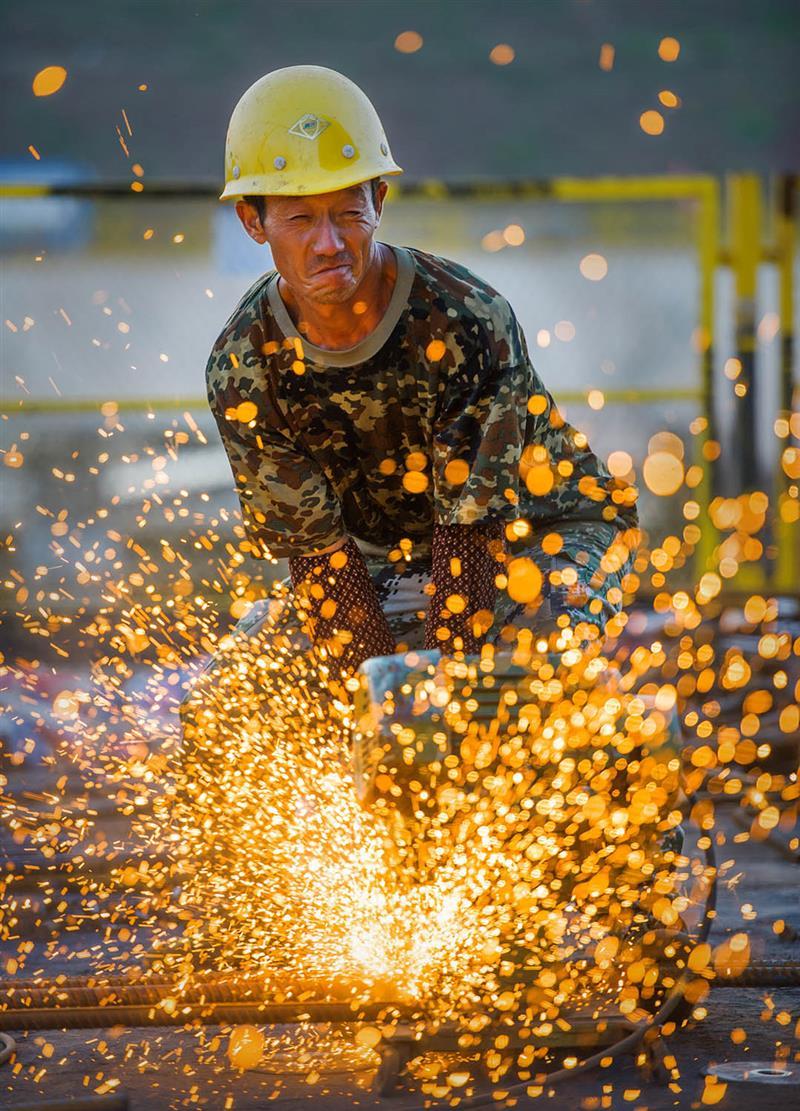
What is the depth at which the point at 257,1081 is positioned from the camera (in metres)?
2.32

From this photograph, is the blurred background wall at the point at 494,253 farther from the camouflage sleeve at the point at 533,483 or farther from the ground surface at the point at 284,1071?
the ground surface at the point at 284,1071

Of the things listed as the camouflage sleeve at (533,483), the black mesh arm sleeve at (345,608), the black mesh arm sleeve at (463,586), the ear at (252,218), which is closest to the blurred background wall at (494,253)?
the camouflage sleeve at (533,483)

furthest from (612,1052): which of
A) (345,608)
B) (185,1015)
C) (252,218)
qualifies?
(252,218)

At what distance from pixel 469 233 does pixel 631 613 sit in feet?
6.49

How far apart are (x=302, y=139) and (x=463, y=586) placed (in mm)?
846

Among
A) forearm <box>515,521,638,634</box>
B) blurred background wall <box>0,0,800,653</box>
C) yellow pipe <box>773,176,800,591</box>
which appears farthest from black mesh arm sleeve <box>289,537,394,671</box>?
yellow pipe <box>773,176,800,591</box>

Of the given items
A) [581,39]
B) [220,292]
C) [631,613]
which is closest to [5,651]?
[220,292]

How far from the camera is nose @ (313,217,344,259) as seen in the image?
247 cm

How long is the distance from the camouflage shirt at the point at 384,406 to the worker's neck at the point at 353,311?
0.06ft

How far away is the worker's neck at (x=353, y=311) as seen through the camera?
2.61m

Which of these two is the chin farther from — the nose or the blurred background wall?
the blurred background wall

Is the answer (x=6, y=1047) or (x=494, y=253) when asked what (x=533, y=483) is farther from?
(x=494, y=253)

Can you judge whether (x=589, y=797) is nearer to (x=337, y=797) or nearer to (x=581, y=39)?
(x=337, y=797)

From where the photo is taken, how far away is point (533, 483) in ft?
10.1
